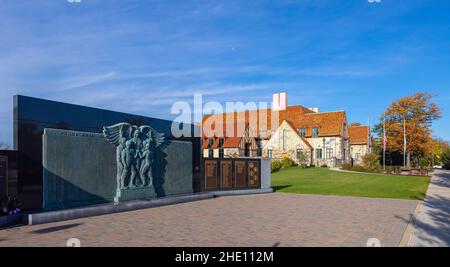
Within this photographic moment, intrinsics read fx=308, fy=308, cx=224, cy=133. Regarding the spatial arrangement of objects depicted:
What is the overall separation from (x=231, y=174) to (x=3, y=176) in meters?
12.2

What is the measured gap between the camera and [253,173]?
20.4m

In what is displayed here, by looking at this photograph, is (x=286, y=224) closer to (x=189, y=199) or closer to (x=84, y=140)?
(x=189, y=199)

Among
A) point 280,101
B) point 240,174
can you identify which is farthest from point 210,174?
point 280,101

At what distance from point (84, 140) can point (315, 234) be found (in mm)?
9182

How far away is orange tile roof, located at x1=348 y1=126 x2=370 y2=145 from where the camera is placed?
61963 millimetres

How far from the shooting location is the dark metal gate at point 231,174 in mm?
18478

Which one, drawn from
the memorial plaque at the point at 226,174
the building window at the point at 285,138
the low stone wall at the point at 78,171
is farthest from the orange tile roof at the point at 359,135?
the low stone wall at the point at 78,171

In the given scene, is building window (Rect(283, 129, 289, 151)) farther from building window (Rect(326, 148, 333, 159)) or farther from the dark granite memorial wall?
the dark granite memorial wall

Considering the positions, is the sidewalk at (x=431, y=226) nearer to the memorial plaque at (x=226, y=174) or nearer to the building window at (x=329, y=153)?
the memorial plaque at (x=226, y=174)

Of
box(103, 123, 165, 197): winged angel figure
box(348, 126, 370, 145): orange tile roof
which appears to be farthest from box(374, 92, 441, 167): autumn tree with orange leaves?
box(103, 123, 165, 197): winged angel figure

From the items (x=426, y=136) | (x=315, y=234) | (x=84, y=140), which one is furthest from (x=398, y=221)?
(x=426, y=136)

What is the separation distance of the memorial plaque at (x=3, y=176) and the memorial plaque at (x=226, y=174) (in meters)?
11.3
